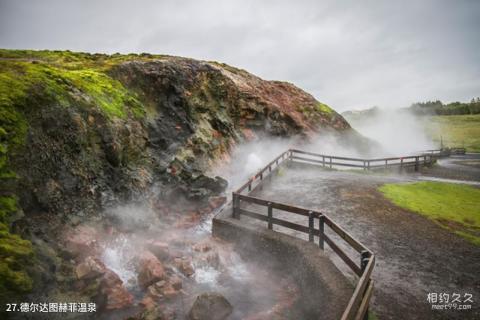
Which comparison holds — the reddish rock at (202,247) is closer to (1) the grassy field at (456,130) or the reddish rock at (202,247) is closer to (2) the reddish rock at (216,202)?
(2) the reddish rock at (216,202)

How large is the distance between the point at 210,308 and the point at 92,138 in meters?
8.39

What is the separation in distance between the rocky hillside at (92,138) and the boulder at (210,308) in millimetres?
3714

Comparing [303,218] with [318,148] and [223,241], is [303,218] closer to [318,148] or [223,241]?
[223,241]

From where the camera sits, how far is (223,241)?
10.9 m

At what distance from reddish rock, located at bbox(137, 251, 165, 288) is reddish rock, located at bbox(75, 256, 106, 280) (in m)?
1.08

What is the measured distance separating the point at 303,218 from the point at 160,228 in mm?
6301

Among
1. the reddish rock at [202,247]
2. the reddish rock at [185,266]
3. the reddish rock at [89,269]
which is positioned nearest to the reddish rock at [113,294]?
the reddish rock at [89,269]

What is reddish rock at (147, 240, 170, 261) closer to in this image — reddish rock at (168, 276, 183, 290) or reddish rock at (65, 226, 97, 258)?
reddish rock at (168, 276, 183, 290)

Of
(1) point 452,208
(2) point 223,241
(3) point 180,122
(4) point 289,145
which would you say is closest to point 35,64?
(3) point 180,122

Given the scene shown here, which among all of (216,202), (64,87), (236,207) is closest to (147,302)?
(236,207)

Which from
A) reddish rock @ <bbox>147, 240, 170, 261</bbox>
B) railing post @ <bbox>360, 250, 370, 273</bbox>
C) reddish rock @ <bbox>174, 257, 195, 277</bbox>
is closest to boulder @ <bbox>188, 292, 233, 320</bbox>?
reddish rock @ <bbox>174, 257, 195, 277</bbox>

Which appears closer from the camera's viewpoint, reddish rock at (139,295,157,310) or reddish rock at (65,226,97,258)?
reddish rock at (139,295,157,310)

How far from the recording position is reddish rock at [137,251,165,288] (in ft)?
26.3

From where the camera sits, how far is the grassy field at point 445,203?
1102 cm
